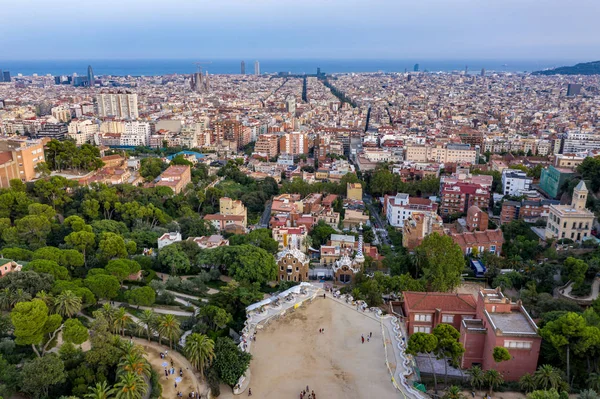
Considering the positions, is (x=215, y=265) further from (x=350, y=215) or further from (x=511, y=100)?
(x=511, y=100)

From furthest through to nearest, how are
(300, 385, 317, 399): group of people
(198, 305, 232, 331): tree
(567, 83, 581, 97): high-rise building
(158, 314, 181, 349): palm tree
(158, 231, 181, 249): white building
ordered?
(567, 83, 581, 97): high-rise building < (158, 231, 181, 249): white building < (198, 305, 232, 331): tree < (158, 314, 181, 349): palm tree < (300, 385, 317, 399): group of people

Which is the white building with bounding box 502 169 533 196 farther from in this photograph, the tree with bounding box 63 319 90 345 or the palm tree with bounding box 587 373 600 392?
the tree with bounding box 63 319 90 345

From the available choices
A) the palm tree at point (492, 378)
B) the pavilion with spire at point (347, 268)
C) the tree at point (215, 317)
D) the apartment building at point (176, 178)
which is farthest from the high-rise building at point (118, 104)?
the palm tree at point (492, 378)

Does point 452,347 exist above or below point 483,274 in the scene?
above

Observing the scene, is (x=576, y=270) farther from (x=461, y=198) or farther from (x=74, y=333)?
(x=74, y=333)

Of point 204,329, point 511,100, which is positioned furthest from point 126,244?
point 511,100

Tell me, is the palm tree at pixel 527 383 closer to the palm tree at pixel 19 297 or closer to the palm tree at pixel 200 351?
the palm tree at pixel 200 351

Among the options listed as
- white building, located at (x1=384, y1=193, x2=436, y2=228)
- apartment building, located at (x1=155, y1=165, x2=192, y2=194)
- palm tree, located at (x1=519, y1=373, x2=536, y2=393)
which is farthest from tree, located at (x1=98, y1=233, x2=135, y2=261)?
white building, located at (x1=384, y1=193, x2=436, y2=228)
